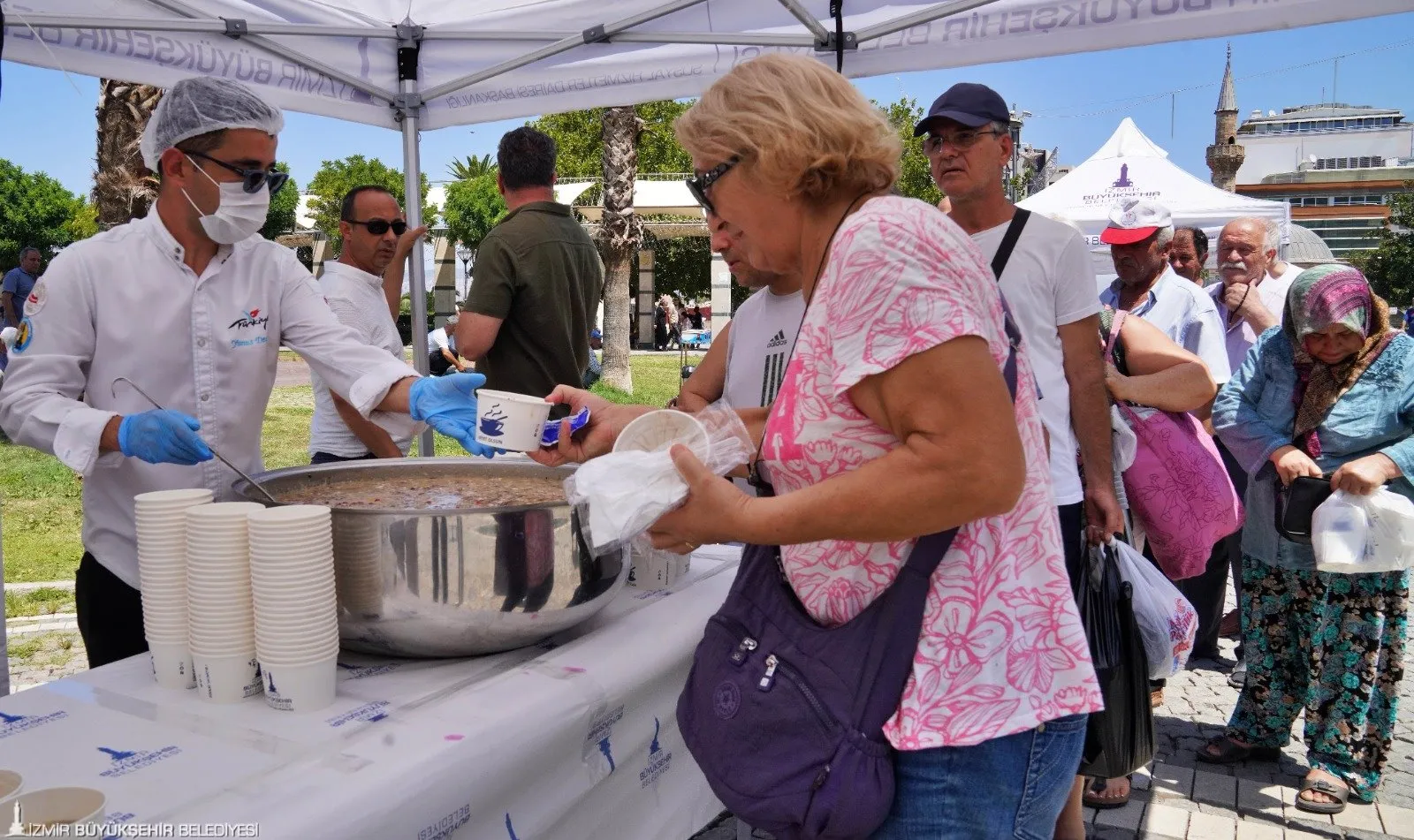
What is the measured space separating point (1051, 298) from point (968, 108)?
1.95 ft

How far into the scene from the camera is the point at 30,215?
50312mm

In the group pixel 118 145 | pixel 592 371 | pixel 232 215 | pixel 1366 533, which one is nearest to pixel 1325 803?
pixel 1366 533

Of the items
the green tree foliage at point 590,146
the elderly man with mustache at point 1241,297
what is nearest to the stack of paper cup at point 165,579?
the elderly man with mustache at point 1241,297

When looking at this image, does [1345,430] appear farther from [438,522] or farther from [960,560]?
[438,522]

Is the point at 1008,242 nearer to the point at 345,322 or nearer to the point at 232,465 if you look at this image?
the point at 232,465

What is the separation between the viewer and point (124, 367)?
1998mm

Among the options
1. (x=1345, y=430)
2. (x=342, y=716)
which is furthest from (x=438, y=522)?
(x=1345, y=430)

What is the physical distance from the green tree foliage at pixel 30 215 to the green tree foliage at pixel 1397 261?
70.8m

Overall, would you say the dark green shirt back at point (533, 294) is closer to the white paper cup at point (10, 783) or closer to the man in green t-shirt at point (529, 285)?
the man in green t-shirt at point (529, 285)

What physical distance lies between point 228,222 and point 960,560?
1.70 metres

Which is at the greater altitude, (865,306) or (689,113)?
(689,113)

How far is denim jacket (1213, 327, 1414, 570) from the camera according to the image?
318 centimetres

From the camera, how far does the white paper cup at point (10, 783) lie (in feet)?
3.63

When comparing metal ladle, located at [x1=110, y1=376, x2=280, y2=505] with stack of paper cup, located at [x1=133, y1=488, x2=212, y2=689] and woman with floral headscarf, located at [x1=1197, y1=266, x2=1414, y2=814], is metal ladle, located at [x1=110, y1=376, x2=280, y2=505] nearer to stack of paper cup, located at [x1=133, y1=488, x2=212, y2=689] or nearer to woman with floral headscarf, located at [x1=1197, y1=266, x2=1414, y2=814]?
stack of paper cup, located at [x1=133, y1=488, x2=212, y2=689]
